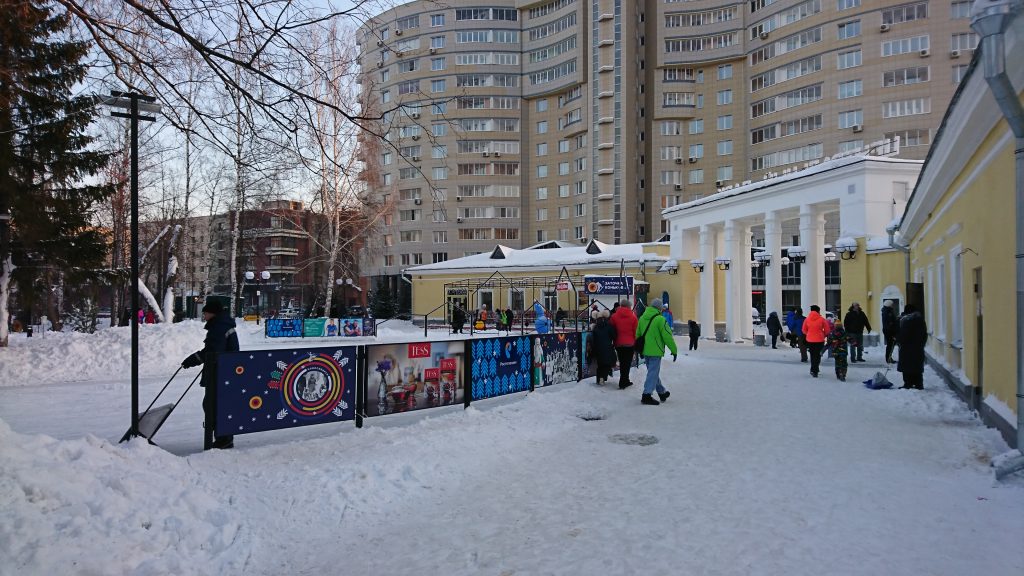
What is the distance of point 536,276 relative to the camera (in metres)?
41.7

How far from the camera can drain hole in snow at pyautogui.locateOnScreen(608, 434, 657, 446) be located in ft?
26.2

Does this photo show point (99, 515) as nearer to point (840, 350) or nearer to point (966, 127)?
point (966, 127)

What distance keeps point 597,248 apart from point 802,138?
2375 centimetres

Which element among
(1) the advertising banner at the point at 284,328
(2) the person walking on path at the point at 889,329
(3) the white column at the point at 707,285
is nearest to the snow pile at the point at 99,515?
(2) the person walking on path at the point at 889,329

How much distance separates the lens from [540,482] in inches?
247

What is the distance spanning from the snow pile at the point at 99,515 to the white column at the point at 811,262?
23.9 m

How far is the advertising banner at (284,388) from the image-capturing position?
7.02 meters

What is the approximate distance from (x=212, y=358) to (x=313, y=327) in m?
23.6

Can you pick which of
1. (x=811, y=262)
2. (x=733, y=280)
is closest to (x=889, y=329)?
(x=811, y=262)

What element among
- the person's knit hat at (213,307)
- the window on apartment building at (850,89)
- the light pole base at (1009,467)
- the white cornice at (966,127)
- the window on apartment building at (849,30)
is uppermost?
the window on apartment building at (849,30)

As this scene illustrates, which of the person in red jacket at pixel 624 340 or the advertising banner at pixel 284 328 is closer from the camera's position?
the person in red jacket at pixel 624 340

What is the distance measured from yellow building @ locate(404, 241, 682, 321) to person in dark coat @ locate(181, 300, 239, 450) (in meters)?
26.5

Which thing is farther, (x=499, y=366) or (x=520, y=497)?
(x=499, y=366)

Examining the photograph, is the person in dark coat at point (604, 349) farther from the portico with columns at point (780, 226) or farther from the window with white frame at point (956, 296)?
the portico with columns at point (780, 226)
